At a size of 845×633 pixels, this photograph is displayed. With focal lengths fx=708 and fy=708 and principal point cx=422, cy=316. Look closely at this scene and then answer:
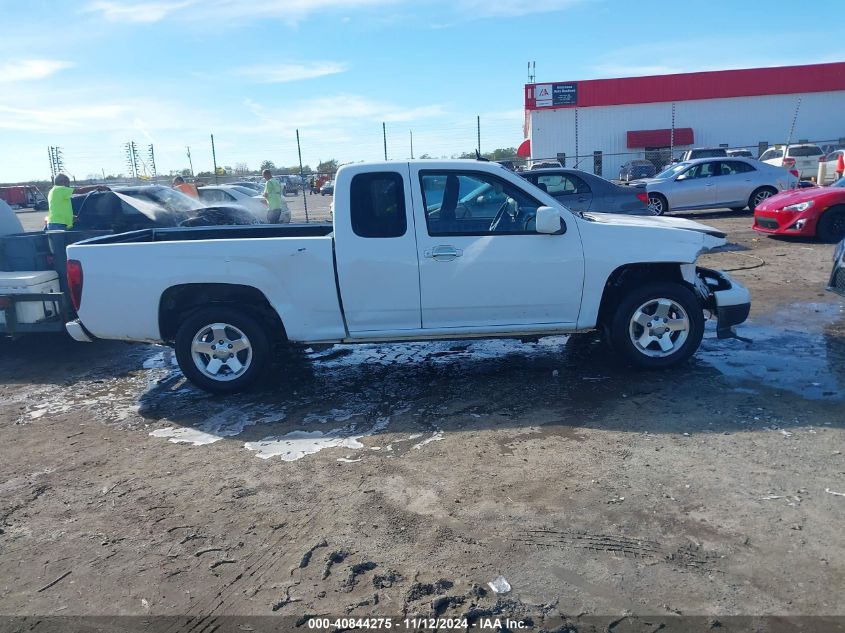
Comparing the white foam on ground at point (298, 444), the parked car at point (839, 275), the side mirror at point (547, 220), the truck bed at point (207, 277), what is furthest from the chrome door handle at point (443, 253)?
the parked car at point (839, 275)

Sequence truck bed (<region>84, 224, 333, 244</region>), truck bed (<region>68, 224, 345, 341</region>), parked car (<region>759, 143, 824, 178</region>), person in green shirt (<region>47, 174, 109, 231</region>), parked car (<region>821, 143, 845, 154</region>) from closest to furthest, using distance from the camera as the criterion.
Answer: truck bed (<region>68, 224, 345, 341</region>) < truck bed (<region>84, 224, 333, 244</region>) < person in green shirt (<region>47, 174, 109, 231</region>) < parked car (<region>759, 143, 824, 178</region>) < parked car (<region>821, 143, 845, 154</region>)

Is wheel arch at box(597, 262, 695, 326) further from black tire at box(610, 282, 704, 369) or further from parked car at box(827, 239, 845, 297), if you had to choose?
parked car at box(827, 239, 845, 297)

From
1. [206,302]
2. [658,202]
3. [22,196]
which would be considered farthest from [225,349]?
[22,196]

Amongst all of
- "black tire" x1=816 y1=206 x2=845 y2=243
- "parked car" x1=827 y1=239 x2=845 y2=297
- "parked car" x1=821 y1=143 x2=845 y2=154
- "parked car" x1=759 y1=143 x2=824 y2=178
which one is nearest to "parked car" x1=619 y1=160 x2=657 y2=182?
"parked car" x1=759 y1=143 x2=824 y2=178

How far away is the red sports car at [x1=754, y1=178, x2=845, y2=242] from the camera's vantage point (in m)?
12.4

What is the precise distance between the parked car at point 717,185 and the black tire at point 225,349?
14039 millimetres

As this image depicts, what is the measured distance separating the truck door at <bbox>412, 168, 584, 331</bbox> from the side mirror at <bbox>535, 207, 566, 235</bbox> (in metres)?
0.16

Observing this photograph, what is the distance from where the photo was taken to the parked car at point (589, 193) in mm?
12312

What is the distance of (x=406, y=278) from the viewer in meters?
5.90

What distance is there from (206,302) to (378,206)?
1719 millimetres

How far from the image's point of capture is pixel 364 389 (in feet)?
20.5

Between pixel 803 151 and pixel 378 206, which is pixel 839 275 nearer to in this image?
pixel 378 206

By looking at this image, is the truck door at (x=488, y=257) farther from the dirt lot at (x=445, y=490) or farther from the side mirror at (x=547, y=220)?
the dirt lot at (x=445, y=490)

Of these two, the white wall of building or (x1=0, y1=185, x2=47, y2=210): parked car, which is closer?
the white wall of building
